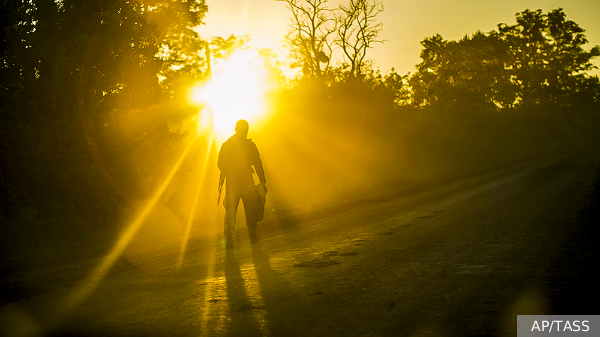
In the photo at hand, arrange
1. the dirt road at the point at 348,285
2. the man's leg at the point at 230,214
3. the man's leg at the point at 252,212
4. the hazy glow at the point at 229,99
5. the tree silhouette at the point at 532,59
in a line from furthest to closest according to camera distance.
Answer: the tree silhouette at the point at 532,59
the hazy glow at the point at 229,99
the man's leg at the point at 252,212
the man's leg at the point at 230,214
the dirt road at the point at 348,285

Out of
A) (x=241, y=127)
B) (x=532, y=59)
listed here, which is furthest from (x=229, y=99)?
(x=532, y=59)

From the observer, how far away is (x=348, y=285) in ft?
16.2

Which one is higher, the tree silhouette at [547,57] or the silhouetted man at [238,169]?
the tree silhouette at [547,57]

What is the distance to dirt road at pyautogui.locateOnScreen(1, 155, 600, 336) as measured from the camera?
12.6 feet

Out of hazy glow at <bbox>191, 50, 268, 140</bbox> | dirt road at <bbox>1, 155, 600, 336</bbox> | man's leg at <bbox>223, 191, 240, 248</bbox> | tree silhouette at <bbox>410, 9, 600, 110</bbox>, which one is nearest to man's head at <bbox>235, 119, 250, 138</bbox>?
man's leg at <bbox>223, 191, 240, 248</bbox>

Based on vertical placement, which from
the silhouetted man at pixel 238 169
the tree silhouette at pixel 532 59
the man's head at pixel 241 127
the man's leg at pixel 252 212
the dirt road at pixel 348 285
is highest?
the tree silhouette at pixel 532 59

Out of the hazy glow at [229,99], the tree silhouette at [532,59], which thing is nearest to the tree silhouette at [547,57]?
the tree silhouette at [532,59]

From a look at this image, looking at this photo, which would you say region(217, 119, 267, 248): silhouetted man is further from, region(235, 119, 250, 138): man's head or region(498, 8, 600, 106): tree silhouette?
region(498, 8, 600, 106): tree silhouette

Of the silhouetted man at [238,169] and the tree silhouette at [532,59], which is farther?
the tree silhouette at [532,59]

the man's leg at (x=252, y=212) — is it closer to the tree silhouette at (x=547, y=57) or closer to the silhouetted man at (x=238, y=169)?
the silhouetted man at (x=238, y=169)

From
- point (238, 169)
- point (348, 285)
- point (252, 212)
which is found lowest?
point (348, 285)

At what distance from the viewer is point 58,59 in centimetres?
1110

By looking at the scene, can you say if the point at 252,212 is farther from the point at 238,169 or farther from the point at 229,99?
the point at 229,99

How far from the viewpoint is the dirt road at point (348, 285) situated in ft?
12.6
